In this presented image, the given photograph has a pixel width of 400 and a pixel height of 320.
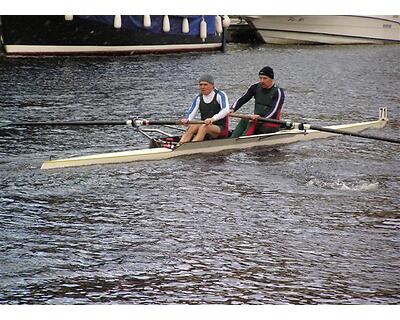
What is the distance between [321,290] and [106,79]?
9.13 m

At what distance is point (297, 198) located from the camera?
6004mm

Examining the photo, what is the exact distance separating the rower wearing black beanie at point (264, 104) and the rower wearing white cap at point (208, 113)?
198mm

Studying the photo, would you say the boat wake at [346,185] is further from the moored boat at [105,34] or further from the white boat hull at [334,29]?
the white boat hull at [334,29]

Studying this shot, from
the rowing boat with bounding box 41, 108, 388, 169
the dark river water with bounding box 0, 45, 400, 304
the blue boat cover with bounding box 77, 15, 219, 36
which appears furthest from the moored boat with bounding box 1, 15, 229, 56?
the rowing boat with bounding box 41, 108, 388, 169

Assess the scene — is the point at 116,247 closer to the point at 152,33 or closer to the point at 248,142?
the point at 248,142

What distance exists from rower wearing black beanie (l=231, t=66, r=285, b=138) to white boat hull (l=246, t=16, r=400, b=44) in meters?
11.3

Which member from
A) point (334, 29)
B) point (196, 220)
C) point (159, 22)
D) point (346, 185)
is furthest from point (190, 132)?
point (334, 29)

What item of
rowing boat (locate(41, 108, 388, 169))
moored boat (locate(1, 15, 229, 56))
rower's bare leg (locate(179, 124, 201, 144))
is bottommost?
rowing boat (locate(41, 108, 388, 169))

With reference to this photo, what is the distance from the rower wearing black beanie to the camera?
291 inches

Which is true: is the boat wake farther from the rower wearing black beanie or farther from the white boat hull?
the white boat hull

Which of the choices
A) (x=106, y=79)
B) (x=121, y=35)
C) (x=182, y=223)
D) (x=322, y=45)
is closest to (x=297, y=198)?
(x=182, y=223)

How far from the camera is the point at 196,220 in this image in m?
5.46

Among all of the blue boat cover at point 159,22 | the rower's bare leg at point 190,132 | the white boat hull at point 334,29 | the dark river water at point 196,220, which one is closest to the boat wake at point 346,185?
the dark river water at point 196,220
